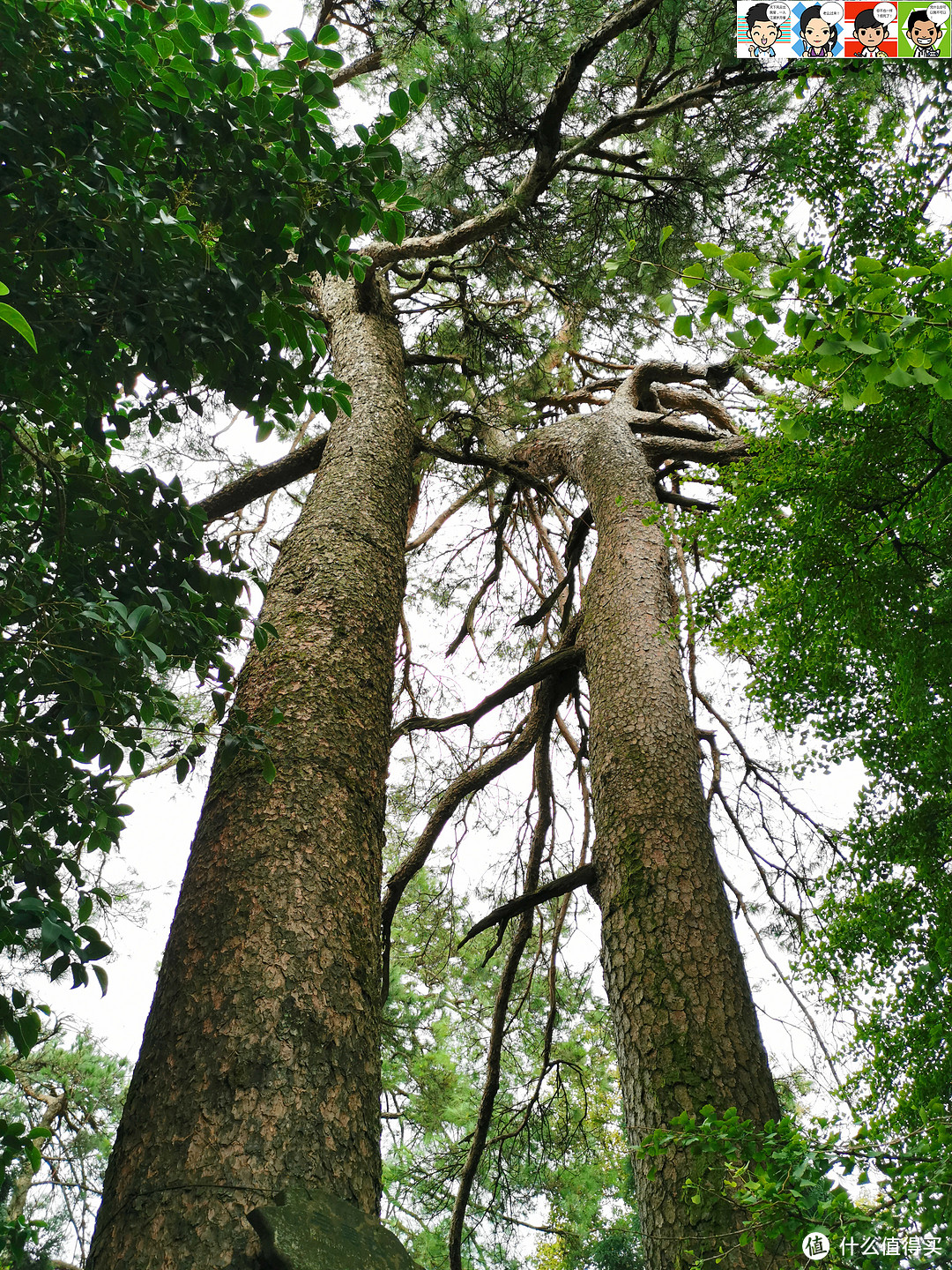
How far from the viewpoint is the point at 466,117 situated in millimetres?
4422

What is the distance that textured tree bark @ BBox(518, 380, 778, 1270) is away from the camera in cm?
213

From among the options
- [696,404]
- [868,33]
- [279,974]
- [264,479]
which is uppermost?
[696,404]

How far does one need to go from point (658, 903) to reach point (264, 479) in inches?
101

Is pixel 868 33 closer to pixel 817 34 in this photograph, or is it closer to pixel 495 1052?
pixel 817 34

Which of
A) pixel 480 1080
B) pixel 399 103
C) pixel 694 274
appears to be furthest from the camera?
pixel 480 1080

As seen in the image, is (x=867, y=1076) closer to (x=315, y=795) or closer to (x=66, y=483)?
(x=315, y=795)

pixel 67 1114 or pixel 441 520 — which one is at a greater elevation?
pixel 441 520

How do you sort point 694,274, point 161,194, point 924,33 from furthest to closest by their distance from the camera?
point 924,33 → point 161,194 → point 694,274

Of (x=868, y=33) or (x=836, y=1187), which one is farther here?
(x=868, y=33)

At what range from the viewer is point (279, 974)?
1568 millimetres

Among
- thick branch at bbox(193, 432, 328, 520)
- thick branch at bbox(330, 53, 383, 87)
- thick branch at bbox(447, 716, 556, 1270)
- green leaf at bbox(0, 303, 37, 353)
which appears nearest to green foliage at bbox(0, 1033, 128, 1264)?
thick branch at bbox(447, 716, 556, 1270)

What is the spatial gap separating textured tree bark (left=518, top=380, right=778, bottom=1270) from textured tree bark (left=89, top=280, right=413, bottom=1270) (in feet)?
2.86

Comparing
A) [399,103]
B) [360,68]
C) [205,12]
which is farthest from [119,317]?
[360,68]

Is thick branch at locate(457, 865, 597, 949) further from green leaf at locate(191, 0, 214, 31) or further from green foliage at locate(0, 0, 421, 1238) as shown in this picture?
green leaf at locate(191, 0, 214, 31)
